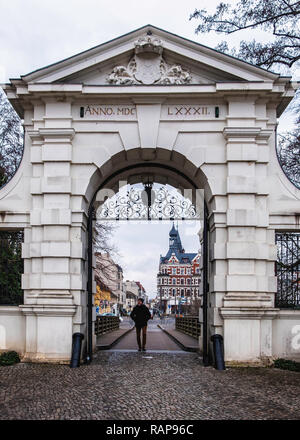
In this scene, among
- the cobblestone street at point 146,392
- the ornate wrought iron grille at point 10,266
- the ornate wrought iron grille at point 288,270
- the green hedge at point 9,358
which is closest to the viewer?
the cobblestone street at point 146,392

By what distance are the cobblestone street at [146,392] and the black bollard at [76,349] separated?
186mm

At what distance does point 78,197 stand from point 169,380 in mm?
4706

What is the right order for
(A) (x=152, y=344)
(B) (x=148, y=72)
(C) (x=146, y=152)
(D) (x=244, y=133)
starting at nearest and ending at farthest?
(D) (x=244, y=133), (B) (x=148, y=72), (C) (x=146, y=152), (A) (x=152, y=344)

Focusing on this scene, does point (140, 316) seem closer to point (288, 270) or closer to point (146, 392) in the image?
point (288, 270)

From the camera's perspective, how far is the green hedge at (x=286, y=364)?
10.8 m

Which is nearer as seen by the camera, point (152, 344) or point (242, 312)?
point (242, 312)

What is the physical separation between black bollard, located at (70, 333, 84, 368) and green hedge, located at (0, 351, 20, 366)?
4.42 feet

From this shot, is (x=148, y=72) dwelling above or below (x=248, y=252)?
above

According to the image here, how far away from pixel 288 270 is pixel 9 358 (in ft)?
21.9

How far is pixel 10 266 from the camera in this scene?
12797 millimetres

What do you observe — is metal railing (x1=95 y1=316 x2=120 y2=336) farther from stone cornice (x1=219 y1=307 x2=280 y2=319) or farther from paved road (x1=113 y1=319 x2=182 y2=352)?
stone cornice (x1=219 y1=307 x2=280 y2=319)

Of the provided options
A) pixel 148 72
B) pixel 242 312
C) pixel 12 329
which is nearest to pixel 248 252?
pixel 242 312

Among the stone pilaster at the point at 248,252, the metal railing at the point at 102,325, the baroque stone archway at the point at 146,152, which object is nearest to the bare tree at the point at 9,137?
the metal railing at the point at 102,325

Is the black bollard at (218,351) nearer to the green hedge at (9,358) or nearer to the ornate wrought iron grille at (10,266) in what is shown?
the green hedge at (9,358)
